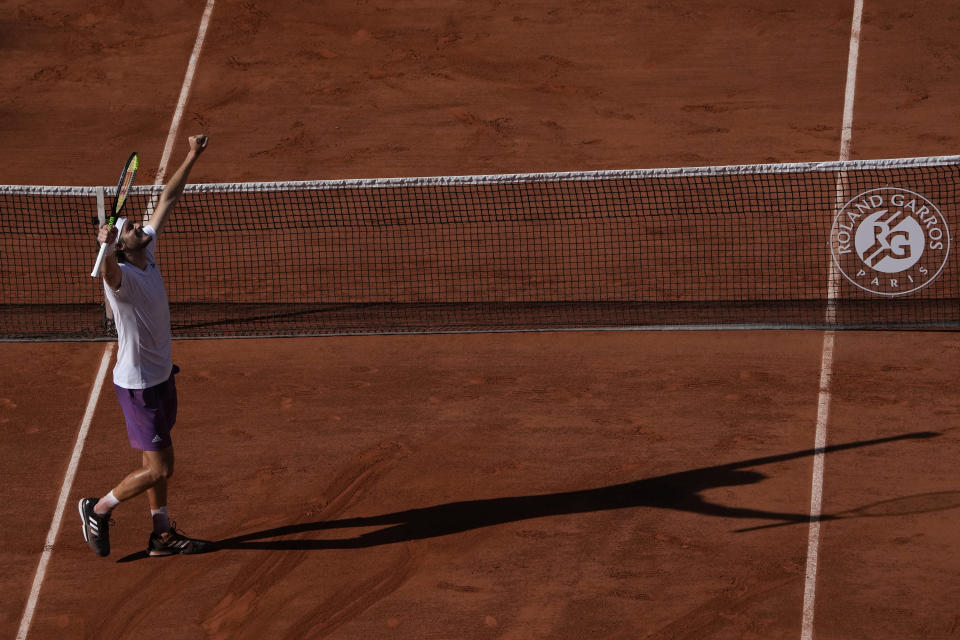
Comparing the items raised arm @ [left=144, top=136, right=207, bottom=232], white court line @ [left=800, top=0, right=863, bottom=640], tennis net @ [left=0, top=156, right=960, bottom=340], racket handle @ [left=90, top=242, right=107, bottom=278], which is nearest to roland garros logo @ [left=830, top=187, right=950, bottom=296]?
tennis net @ [left=0, top=156, right=960, bottom=340]

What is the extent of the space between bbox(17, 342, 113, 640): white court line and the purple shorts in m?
1.38

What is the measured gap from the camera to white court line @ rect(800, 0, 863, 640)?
337 inches

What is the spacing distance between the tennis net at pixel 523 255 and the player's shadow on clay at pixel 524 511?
8.29 feet

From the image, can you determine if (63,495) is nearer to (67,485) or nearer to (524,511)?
(67,485)

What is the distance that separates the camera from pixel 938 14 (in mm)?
16469

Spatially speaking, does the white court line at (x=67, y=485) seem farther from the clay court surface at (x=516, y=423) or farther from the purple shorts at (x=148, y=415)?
the purple shorts at (x=148, y=415)

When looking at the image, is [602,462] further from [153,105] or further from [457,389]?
[153,105]

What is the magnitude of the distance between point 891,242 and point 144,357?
7.92m

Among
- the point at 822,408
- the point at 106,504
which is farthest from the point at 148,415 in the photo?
the point at 822,408

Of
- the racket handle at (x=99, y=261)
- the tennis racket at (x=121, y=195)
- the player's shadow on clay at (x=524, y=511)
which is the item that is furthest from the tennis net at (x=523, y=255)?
the racket handle at (x=99, y=261)

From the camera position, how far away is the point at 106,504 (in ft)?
28.9

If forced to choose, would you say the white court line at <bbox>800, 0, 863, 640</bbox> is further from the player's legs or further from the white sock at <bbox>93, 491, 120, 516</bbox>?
the white sock at <bbox>93, 491, 120, 516</bbox>

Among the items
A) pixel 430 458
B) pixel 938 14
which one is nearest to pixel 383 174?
pixel 430 458

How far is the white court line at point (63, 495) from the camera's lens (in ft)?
28.5
